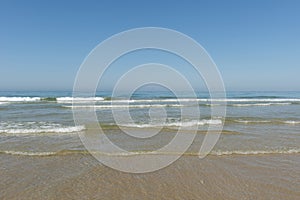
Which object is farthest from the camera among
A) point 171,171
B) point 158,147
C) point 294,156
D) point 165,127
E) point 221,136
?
point 165,127

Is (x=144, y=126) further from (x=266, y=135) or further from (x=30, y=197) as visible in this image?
(x=30, y=197)

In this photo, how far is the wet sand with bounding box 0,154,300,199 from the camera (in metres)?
4.35

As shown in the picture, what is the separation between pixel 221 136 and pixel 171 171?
4.46 m

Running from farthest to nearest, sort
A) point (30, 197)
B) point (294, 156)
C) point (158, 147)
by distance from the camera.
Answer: point (158, 147) → point (294, 156) → point (30, 197)

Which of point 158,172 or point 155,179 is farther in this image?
point 158,172

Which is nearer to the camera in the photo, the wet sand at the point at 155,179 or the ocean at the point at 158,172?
the wet sand at the point at 155,179

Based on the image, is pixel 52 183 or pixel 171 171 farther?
pixel 171 171

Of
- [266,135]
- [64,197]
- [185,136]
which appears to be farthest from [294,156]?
[64,197]

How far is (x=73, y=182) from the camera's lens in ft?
15.8

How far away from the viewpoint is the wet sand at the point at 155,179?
4348 millimetres

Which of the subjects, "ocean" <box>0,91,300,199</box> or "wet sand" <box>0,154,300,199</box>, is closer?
"wet sand" <box>0,154,300,199</box>

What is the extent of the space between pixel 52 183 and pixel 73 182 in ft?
1.44

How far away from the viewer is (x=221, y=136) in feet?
30.3

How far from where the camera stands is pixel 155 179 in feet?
16.6
